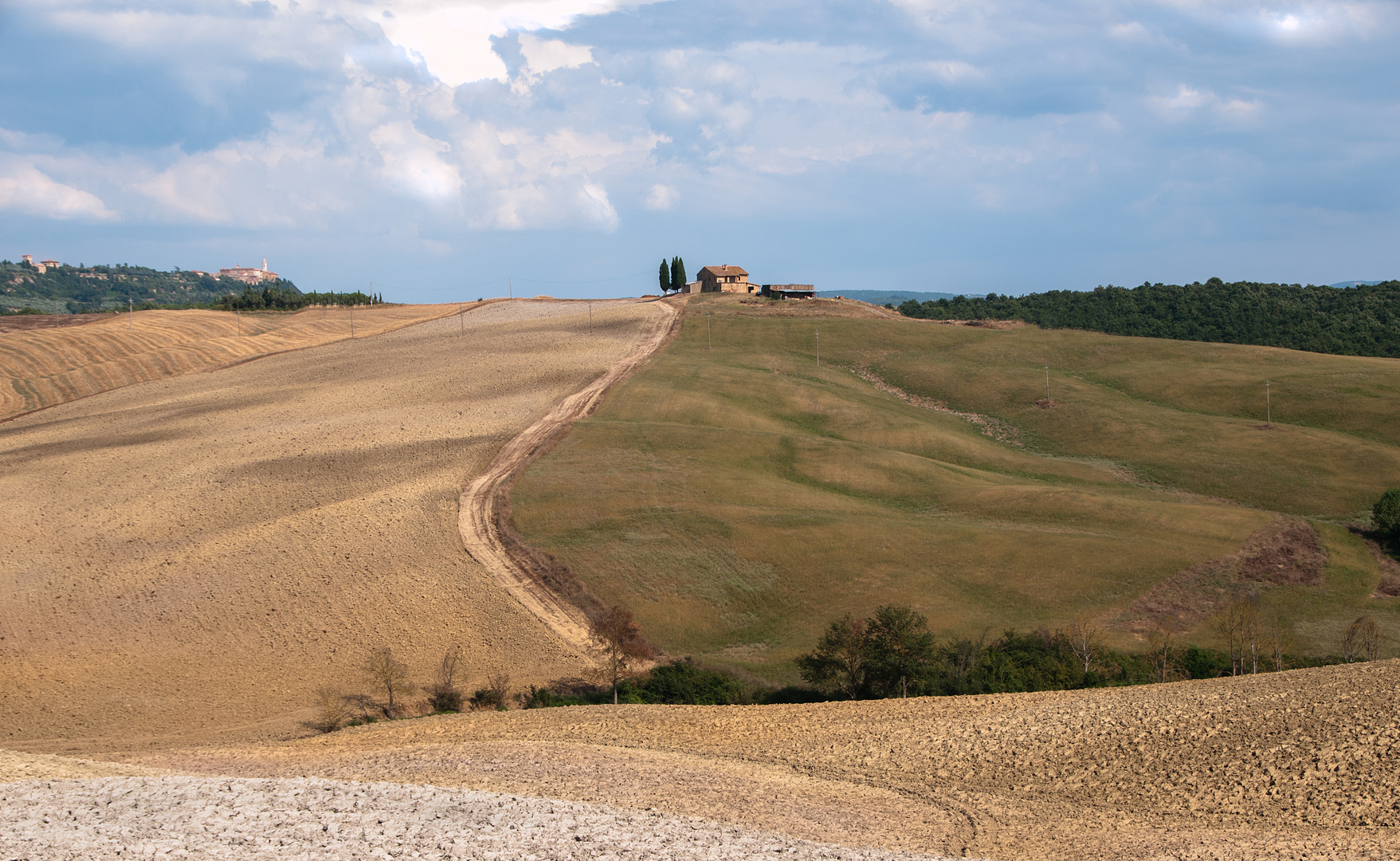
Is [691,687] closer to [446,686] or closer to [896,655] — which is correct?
[896,655]

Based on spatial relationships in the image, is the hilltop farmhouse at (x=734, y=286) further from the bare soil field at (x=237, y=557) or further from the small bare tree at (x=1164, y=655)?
the small bare tree at (x=1164, y=655)

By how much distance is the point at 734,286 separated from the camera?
459ft

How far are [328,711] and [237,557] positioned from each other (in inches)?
653

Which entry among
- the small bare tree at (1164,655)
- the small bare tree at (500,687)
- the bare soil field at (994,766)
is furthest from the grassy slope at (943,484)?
the bare soil field at (994,766)

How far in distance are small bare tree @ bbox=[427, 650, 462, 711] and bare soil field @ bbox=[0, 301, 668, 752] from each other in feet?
2.34

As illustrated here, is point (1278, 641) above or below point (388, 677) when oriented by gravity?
below

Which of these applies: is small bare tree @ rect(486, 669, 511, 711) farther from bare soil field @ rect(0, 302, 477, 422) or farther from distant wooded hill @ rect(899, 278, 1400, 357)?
distant wooded hill @ rect(899, 278, 1400, 357)

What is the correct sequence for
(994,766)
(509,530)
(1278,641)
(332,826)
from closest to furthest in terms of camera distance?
(332,826), (994,766), (1278,641), (509,530)

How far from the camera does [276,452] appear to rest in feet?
184

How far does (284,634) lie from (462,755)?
20894mm

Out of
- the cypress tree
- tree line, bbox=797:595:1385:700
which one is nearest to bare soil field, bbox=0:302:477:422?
the cypress tree

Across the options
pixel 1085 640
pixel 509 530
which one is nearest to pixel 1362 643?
pixel 1085 640

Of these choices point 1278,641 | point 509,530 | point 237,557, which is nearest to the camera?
point 1278,641

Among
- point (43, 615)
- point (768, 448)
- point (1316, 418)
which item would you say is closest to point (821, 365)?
point (768, 448)
